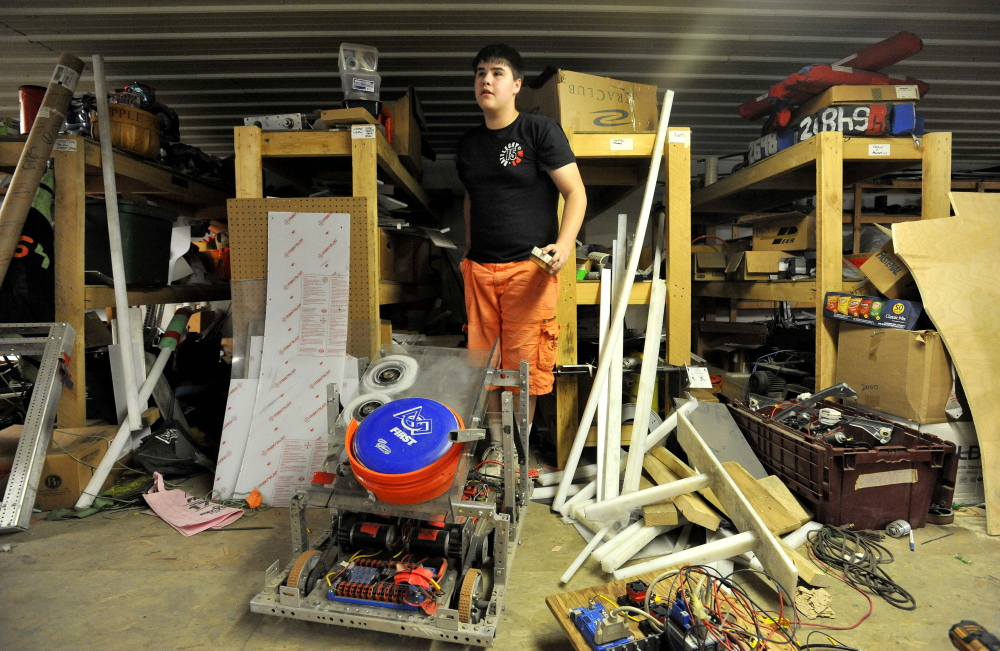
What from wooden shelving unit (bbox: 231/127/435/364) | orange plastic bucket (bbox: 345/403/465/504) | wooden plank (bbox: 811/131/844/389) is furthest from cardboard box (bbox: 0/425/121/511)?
wooden plank (bbox: 811/131/844/389)

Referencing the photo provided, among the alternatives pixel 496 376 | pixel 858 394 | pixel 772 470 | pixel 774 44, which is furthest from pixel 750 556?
pixel 774 44

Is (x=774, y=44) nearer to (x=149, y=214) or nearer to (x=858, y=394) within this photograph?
(x=858, y=394)

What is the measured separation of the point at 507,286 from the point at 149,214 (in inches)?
86.2

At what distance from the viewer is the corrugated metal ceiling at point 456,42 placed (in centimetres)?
276

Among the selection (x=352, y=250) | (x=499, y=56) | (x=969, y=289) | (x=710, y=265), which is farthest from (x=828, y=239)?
(x=352, y=250)

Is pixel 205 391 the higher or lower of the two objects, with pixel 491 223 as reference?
lower

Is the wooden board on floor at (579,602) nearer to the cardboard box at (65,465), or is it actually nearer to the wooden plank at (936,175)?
the cardboard box at (65,465)

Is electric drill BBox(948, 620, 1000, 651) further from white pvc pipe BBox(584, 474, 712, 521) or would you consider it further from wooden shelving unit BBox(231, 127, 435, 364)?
wooden shelving unit BBox(231, 127, 435, 364)

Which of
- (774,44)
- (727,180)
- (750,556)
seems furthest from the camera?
(727,180)

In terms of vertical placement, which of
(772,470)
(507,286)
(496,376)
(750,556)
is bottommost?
(750,556)

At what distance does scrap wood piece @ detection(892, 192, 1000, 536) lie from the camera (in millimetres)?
2205

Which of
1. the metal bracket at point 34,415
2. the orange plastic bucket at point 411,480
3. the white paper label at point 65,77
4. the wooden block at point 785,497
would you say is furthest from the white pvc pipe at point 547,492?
the white paper label at point 65,77

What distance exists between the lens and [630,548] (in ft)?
5.84

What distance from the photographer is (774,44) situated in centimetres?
314
